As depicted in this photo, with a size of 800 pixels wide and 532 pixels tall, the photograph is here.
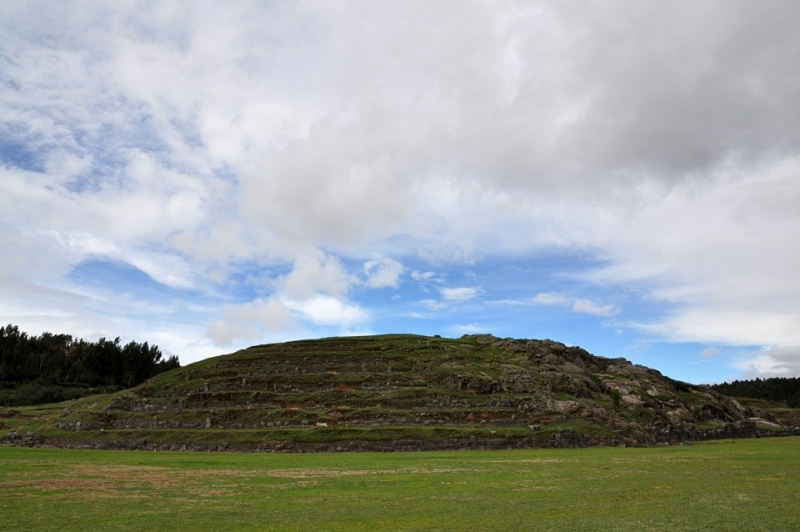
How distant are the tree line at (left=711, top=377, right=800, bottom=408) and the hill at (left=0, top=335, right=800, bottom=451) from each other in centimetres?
9267

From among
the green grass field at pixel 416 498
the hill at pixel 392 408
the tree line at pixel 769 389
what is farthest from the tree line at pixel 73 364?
the tree line at pixel 769 389

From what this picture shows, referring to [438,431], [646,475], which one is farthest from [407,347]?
[646,475]

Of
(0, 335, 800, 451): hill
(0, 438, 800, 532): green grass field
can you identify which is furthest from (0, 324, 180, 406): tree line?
(0, 438, 800, 532): green grass field

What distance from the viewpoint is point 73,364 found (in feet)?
403

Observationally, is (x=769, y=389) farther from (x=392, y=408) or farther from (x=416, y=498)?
(x=416, y=498)

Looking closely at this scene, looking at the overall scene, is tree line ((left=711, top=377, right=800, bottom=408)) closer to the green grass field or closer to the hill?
the hill

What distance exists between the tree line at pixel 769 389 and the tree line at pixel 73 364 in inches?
6608

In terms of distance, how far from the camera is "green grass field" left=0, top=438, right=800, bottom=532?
1469cm

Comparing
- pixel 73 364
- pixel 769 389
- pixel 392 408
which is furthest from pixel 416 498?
pixel 769 389

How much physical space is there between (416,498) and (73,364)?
129 metres

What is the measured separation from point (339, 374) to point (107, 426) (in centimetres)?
3022

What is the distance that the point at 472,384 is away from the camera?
70375mm

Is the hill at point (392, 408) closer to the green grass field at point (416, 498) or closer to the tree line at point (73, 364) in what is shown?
the green grass field at point (416, 498)

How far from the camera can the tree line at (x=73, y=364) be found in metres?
116
